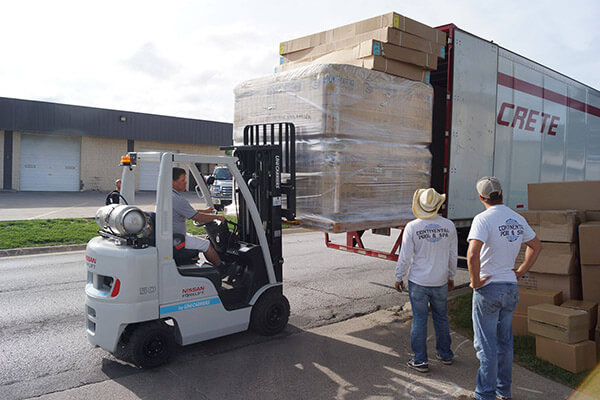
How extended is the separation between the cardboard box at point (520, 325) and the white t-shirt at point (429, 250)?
1342mm

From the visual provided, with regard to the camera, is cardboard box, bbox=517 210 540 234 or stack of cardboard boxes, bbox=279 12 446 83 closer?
cardboard box, bbox=517 210 540 234

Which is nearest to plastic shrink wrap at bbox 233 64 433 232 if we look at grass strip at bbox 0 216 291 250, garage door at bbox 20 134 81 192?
grass strip at bbox 0 216 291 250

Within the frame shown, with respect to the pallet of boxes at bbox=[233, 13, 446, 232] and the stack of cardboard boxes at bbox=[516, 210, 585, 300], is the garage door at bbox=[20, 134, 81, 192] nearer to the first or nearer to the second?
the pallet of boxes at bbox=[233, 13, 446, 232]

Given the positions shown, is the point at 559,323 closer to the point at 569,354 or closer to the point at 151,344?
the point at 569,354

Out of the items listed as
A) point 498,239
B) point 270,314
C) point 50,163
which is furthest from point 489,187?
point 50,163

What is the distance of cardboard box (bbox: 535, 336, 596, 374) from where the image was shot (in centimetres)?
414

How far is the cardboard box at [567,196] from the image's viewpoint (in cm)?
551

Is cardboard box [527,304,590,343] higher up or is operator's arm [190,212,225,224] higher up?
operator's arm [190,212,225,224]

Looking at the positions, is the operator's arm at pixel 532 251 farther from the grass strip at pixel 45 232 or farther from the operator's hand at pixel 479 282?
the grass strip at pixel 45 232

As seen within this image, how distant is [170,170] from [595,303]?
432cm

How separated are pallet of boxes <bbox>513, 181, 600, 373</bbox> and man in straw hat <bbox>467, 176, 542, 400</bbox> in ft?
3.05

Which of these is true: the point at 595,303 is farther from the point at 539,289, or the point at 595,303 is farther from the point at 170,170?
the point at 170,170

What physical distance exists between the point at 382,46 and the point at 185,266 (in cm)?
320

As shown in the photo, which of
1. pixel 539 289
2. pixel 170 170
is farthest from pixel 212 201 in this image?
pixel 539 289
